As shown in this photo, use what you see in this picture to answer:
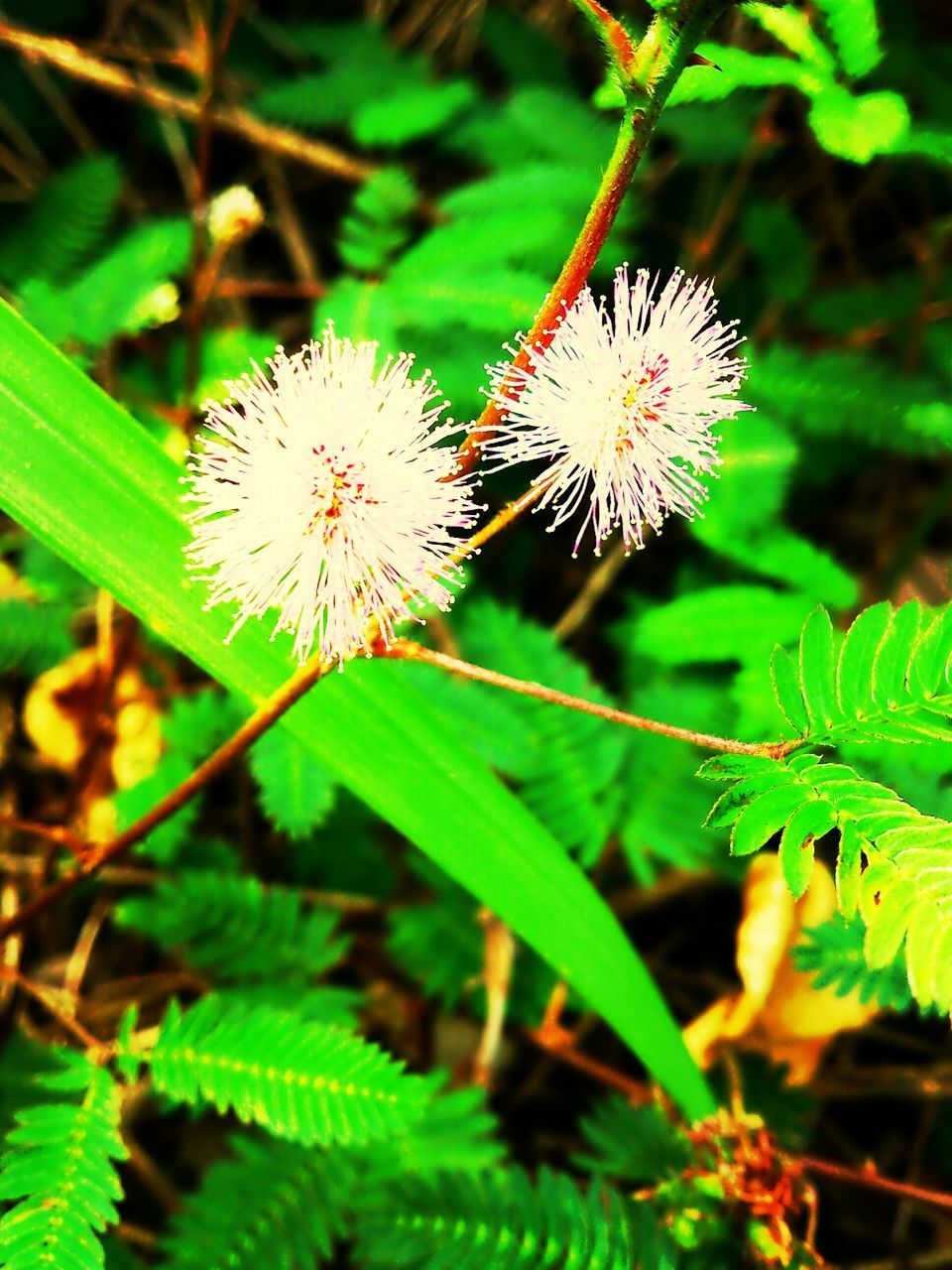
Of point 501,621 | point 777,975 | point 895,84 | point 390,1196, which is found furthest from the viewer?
point 895,84

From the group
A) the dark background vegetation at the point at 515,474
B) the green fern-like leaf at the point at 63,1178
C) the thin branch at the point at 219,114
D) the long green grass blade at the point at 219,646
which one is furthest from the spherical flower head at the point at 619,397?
the thin branch at the point at 219,114

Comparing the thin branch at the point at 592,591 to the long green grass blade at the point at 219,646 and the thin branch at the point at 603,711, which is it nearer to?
the long green grass blade at the point at 219,646

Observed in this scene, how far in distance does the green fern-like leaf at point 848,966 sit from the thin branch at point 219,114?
1.86m

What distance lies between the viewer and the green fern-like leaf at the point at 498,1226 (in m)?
1.43

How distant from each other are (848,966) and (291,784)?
945 millimetres

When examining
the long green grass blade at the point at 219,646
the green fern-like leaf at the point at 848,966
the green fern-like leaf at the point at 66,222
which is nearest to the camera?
the long green grass blade at the point at 219,646

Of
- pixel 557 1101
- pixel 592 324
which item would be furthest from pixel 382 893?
pixel 592 324

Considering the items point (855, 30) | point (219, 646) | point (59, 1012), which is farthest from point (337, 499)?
point (59, 1012)

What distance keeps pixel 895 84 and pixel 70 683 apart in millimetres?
2379

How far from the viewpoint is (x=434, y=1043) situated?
2119 millimetres

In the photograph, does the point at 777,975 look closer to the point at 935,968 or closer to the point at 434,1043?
the point at 434,1043

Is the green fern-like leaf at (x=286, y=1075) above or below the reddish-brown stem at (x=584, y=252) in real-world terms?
below

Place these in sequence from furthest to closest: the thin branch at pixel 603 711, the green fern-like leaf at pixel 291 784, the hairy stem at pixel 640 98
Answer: the green fern-like leaf at pixel 291 784 < the thin branch at pixel 603 711 < the hairy stem at pixel 640 98

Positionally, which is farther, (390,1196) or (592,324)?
(390,1196)
